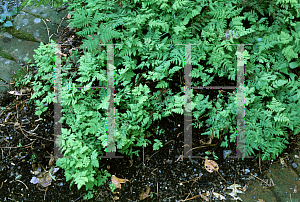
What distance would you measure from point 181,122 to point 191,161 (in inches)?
22.9

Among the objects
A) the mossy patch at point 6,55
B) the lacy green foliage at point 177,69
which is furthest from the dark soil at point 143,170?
the mossy patch at point 6,55

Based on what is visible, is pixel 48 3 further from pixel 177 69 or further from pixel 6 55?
pixel 177 69

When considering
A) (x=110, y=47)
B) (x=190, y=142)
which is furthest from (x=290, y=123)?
(x=110, y=47)

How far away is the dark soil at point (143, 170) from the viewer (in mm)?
2834

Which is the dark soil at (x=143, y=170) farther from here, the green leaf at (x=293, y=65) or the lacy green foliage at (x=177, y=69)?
the green leaf at (x=293, y=65)

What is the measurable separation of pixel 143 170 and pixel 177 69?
60.5 inches

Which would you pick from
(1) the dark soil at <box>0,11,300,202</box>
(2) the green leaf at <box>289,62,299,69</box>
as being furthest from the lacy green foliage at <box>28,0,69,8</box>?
(2) the green leaf at <box>289,62,299,69</box>

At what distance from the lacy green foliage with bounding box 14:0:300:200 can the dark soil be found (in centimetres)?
18

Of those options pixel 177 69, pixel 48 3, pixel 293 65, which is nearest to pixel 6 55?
pixel 48 3

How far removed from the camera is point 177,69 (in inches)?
118

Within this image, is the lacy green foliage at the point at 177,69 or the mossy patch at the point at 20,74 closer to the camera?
the lacy green foliage at the point at 177,69

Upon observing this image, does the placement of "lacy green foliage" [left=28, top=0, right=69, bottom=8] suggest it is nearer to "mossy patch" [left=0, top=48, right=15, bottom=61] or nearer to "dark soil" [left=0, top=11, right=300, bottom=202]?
"mossy patch" [left=0, top=48, right=15, bottom=61]

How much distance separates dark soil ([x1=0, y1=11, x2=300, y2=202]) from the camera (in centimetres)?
283

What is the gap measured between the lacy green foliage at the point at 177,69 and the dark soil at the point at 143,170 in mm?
180
